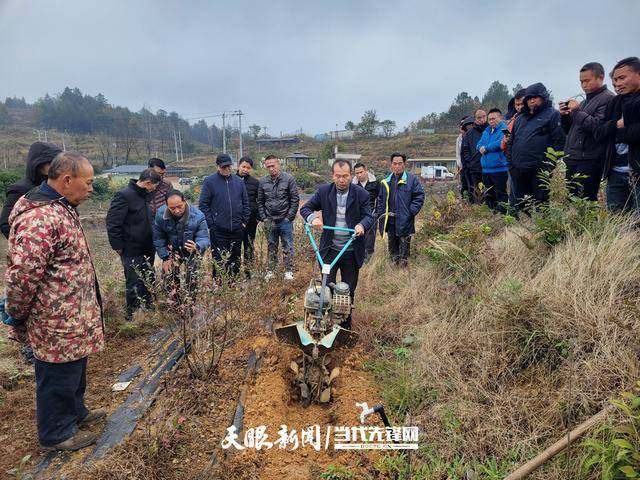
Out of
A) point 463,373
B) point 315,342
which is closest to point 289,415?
point 315,342

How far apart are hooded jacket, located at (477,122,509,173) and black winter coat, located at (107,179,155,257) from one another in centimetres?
499

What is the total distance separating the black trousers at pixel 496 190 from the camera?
612cm

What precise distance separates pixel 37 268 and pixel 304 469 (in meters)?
2.14

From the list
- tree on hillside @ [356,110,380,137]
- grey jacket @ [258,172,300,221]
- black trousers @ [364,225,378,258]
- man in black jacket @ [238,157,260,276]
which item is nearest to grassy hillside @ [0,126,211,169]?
tree on hillside @ [356,110,380,137]

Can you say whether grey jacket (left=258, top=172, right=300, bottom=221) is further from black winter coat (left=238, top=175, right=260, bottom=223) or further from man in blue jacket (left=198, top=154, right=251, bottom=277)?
man in blue jacket (left=198, top=154, right=251, bottom=277)

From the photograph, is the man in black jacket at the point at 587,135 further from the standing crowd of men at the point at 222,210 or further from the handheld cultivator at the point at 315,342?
the handheld cultivator at the point at 315,342

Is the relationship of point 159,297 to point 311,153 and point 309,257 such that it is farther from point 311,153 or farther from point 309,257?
point 311,153

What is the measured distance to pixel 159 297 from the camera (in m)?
3.54

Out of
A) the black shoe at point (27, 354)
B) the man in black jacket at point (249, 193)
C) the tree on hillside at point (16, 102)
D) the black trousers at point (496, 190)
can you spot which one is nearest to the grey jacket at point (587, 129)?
the black trousers at point (496, 190)

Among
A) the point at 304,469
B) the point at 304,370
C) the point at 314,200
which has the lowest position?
the point at 304,469

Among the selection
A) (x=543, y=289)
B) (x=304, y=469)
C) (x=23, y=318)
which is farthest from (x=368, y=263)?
(x=23, y=318)

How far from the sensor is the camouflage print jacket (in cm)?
238

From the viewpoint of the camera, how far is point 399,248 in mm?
6227

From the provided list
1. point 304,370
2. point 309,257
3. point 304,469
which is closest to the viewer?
point 304,469
